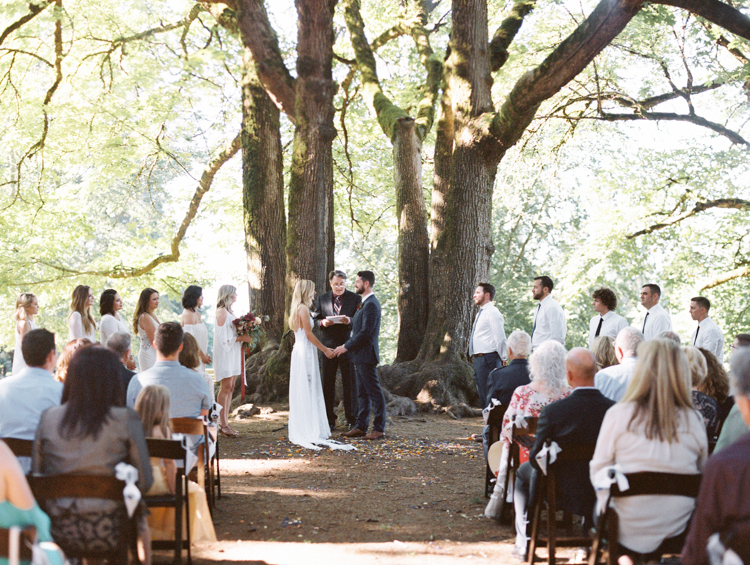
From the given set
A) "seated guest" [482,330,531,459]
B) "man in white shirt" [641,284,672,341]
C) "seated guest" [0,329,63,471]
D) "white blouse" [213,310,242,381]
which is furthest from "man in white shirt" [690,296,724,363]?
"seated guest" [0,329,63,471]

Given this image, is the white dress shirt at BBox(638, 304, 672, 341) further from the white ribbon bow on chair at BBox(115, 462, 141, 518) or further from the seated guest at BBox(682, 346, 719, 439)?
the white ribbon bow on chair at BBox(115, 462, 141, 518)

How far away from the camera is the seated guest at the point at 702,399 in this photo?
4805 mm

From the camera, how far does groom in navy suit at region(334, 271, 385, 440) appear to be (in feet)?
30.7

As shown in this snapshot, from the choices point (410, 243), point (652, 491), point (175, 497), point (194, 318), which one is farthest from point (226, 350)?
point (652, 491)

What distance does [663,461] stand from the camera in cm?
367

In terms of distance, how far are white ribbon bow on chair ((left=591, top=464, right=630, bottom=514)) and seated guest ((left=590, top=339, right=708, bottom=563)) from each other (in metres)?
0.05

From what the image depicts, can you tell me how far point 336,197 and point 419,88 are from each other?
5.72m

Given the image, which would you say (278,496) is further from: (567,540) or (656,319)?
(656,319)

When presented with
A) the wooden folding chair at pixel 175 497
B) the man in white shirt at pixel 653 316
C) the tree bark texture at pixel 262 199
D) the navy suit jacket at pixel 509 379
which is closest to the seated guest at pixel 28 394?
the wooden folding chair at pixel 175 497

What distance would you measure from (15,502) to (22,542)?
20 cm

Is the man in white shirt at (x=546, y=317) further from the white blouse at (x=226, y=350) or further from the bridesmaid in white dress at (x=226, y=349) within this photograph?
the white blouse at (x=226, y=350)

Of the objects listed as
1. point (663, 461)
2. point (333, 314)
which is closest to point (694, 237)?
point (333, 314)

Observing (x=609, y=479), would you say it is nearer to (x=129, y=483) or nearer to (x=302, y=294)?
(x=129, y=483)

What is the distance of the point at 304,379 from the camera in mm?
9156
